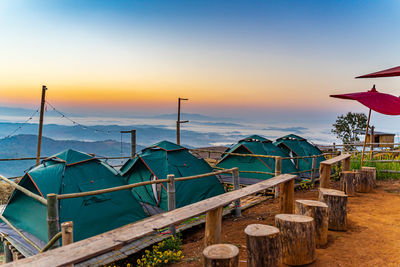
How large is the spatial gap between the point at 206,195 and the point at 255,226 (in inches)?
192

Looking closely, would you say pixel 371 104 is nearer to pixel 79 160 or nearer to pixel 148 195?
pixel 148 195

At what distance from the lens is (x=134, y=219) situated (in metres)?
6.51

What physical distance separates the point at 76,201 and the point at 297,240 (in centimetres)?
449

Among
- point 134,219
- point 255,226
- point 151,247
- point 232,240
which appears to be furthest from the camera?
point 134,219

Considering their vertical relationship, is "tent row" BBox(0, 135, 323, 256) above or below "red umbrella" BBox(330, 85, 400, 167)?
below

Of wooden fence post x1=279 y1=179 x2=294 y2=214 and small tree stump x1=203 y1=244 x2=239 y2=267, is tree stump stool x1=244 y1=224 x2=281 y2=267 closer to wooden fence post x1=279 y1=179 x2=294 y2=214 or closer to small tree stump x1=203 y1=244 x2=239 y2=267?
small tree stump x1=203 y1=244 x2=239 y2=267

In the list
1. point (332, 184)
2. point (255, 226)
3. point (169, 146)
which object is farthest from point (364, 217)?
point (169, 146)

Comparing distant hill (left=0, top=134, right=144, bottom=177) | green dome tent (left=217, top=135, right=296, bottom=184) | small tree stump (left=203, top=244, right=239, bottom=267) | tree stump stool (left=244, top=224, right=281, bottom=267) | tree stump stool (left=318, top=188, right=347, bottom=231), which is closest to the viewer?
small tree stump (left=203, top=244, right=239, bottom=267)

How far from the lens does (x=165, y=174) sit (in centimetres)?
791

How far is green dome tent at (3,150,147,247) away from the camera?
578cm

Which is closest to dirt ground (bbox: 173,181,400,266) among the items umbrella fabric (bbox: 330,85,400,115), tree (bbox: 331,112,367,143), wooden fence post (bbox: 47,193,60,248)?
wooden fence post (bbox: 47,193,60,248)

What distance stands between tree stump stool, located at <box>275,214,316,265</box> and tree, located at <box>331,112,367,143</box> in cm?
3214

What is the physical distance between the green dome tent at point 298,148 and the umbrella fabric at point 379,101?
5402 millimetres

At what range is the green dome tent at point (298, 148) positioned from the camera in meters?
12.2
